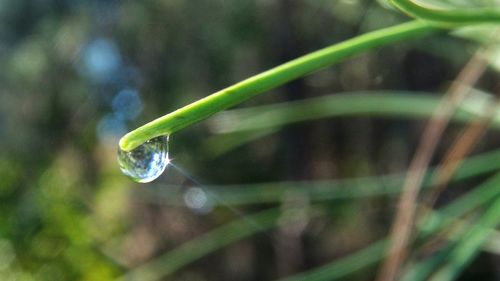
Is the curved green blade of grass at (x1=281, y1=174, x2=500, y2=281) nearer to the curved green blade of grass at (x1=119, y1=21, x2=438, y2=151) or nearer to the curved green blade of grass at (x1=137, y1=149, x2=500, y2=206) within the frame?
the curved green blade of grass at (x1=137, y1=149, x2=500, y2=206)

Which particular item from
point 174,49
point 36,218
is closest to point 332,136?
point 174,49

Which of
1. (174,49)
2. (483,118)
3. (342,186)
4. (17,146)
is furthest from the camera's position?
(17,146)

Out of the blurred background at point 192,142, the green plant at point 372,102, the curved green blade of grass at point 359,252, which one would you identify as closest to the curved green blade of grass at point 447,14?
the green plant at point 372,102

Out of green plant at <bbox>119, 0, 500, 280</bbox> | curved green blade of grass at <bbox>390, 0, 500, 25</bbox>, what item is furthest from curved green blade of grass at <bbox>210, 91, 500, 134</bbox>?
curved green blade of grass at <bbox>390, 0, 500, 25</bbox>

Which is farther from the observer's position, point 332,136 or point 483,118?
point 332,136

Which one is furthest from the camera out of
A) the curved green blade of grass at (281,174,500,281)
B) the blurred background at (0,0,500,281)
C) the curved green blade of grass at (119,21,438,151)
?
the blurred background at (0,0,500,281)

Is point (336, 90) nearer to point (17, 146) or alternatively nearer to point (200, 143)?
point (200, 143)

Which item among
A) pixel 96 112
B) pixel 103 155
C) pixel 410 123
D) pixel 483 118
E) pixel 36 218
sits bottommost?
pixel 483 118

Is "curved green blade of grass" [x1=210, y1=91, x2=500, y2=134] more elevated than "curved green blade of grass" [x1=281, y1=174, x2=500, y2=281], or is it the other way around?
"curved green blade of grass" [x1=210, y1=91, x2=500, y2=134]
